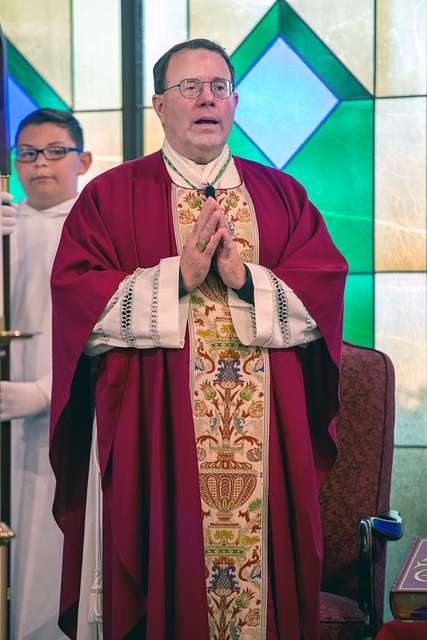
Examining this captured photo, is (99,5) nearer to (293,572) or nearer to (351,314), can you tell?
(351,314)

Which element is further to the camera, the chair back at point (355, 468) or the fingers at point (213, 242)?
the chair back at point (355, 468)

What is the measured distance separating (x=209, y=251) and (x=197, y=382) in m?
0.40

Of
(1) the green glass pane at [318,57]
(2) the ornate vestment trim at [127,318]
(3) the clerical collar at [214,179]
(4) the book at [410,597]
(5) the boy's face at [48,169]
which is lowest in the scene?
(4) the book at [410,597]

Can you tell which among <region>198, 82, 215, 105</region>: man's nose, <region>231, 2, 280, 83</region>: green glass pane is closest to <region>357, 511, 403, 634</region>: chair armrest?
<region>198, 82, 215, 105</region>: man's nose

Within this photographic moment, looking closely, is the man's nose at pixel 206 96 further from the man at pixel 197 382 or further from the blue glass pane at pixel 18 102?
the blue glass pane at pixel 18 102

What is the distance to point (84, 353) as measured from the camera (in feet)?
10.6

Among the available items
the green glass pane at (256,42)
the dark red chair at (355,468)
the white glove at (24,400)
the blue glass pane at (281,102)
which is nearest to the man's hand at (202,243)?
the dark red chair at (355,468)

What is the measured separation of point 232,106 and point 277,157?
1385 millimetres

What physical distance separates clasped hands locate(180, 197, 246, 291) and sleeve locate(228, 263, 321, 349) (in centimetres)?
7

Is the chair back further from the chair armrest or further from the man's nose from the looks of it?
the man's nose

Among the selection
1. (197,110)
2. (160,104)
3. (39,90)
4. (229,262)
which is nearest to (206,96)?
(197,110)

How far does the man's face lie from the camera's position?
323 centimetres

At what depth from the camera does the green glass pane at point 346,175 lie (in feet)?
14.9

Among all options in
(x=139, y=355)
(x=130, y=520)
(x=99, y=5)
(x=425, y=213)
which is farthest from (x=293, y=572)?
(x=99, y=5)
